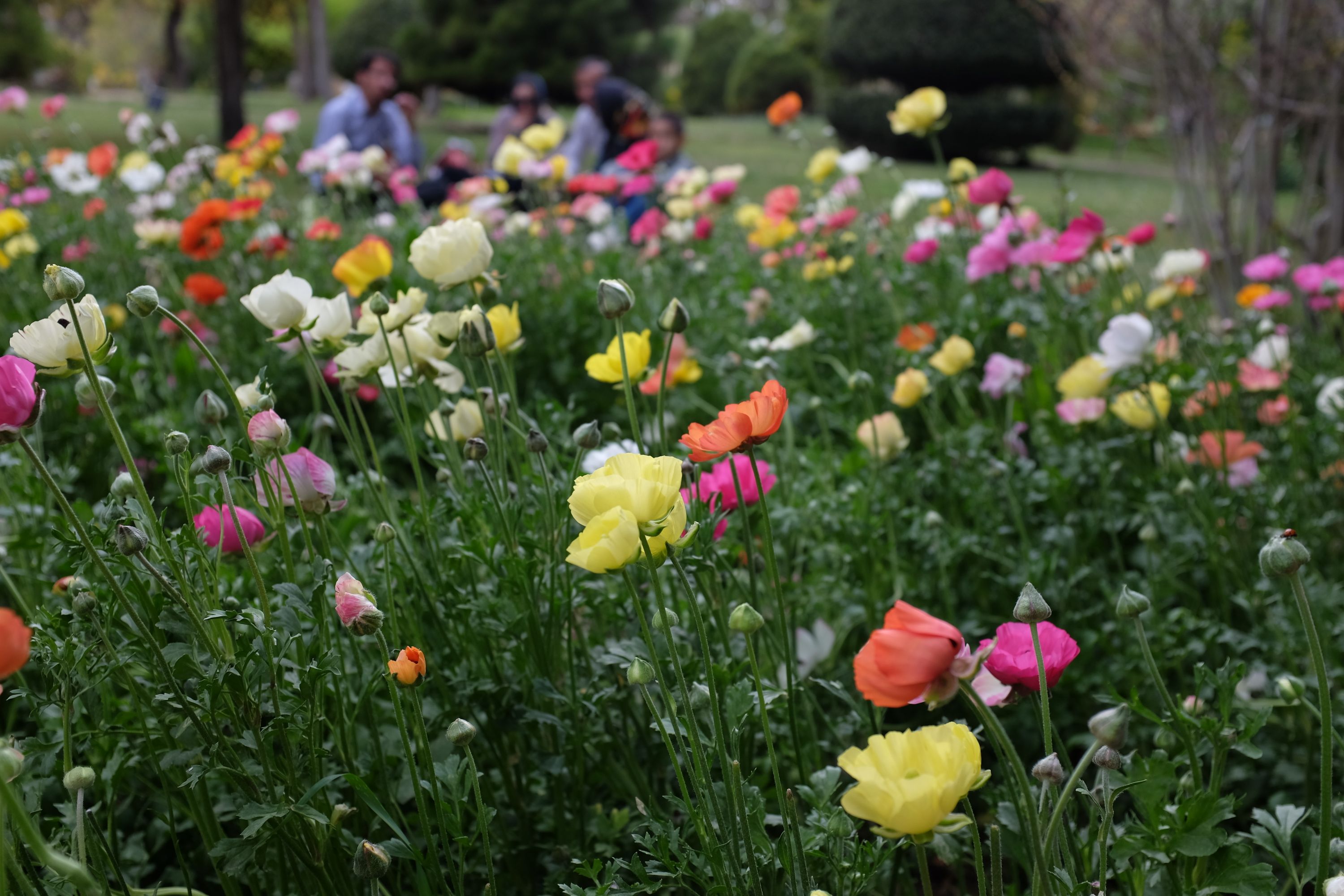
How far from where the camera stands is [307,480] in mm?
1007

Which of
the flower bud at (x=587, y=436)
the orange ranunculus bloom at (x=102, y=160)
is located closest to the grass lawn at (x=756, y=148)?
the orange ranunculus bloom at (x=102, y=160)

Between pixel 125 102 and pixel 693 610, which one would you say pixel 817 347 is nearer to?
pixel 693 610

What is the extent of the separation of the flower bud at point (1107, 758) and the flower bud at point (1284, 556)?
0.17m

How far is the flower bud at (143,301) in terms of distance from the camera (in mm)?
879

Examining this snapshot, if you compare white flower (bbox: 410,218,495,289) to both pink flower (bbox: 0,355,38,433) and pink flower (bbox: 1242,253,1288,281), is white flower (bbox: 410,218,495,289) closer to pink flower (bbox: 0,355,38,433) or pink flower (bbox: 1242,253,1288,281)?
pink flower (bbox: 0,355,38,433)

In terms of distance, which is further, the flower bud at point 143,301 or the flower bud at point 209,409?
the flower bud at point 209,409

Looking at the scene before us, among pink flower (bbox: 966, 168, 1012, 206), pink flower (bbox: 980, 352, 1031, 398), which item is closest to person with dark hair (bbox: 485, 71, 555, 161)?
pink flower (bbox: 966, 168, 1012, 206)

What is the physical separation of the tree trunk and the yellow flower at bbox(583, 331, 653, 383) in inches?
403

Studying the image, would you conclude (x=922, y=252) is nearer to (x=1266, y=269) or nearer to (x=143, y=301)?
(x=1266, y=269)

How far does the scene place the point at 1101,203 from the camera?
9.26 meters

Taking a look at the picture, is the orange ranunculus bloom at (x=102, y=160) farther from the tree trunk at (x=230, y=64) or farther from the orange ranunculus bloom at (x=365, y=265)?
the tree trunk at (x=230, y=64)

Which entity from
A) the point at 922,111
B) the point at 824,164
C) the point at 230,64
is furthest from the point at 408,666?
the point at 230,64

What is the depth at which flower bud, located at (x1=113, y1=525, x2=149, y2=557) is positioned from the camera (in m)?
0.82

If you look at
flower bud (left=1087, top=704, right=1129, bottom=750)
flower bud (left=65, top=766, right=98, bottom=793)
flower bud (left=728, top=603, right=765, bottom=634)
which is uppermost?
flower bud (left=728, top=603, right=765, bottom=634)
